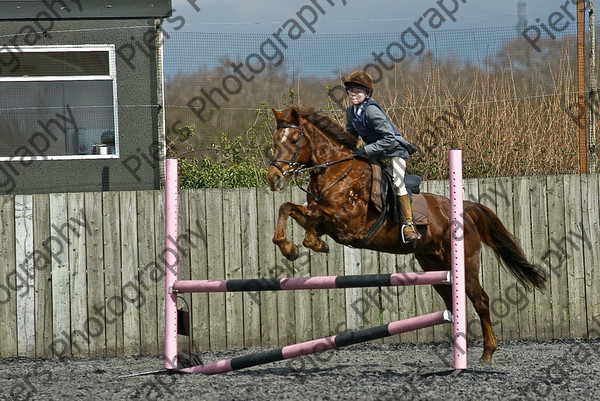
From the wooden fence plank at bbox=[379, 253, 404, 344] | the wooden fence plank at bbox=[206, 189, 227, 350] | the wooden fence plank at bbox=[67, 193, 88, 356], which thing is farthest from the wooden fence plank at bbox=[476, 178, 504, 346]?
the wooden fence plank at bbox=[67, 193, 88, 356]

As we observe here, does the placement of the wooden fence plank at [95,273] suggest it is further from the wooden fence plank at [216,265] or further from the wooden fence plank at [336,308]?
the wooden fence plank at [336,308]

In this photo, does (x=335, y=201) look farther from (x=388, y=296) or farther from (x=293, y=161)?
(x=388, y=296)

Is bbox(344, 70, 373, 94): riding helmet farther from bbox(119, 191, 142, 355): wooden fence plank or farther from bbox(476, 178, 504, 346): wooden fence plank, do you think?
bbox(119, 191, 142, 355): wooden fence plank

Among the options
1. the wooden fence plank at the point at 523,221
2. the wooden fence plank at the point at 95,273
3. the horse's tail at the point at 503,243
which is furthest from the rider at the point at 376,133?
the wooden fence plank at the point at 95,273

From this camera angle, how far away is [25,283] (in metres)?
8.59

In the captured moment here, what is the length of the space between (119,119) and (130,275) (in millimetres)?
3345

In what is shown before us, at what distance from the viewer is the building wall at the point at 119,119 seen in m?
11.4

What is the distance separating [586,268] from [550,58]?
2.91 metres

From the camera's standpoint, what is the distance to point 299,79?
11.2 meters

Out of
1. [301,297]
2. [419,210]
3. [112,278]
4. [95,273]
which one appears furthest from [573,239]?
[95,273]

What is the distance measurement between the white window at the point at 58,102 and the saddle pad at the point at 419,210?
5510 millimetres

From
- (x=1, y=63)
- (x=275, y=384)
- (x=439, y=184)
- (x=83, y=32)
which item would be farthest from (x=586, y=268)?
(x=1, y=63)

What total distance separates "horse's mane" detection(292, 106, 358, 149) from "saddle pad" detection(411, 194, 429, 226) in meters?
0.70

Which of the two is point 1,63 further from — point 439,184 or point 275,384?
point 275,384
